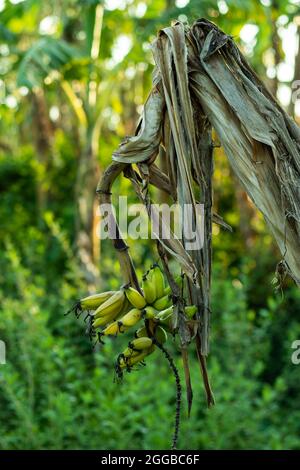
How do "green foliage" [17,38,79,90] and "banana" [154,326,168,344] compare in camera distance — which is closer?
"banana" [154,326,168,344]

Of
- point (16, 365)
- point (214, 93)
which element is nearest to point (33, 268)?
point (16, 365)

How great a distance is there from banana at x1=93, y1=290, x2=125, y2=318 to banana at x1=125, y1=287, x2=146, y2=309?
0.04 feet

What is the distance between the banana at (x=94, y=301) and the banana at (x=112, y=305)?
0.03 m

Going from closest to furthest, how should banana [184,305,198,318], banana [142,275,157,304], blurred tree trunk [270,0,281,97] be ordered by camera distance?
banana [184,305,198,318], banana [142,275,157,304], blurred tree trunk [270,0,281,97]

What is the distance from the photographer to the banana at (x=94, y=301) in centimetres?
102

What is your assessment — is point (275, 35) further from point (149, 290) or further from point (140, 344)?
point (140, 344)

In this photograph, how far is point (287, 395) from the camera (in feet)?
10.8

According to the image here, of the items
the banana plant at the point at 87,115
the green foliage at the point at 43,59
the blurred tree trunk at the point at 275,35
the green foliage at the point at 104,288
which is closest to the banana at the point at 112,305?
the green foliage at the point at 104,288

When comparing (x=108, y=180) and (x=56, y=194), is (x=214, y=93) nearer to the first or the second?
(x=108, y=180)

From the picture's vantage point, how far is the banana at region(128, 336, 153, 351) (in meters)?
0.94

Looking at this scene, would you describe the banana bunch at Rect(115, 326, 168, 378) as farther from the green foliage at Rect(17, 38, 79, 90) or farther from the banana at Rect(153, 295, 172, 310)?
the green foliage at Rect(17, 38, 79, 90)

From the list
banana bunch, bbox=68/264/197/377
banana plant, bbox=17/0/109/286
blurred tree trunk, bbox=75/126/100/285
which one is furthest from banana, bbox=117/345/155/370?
blurred tree trunk, bbox=75/126/100/285

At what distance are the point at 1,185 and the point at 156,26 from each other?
3.18 meters

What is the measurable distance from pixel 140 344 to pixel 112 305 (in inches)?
3.0
